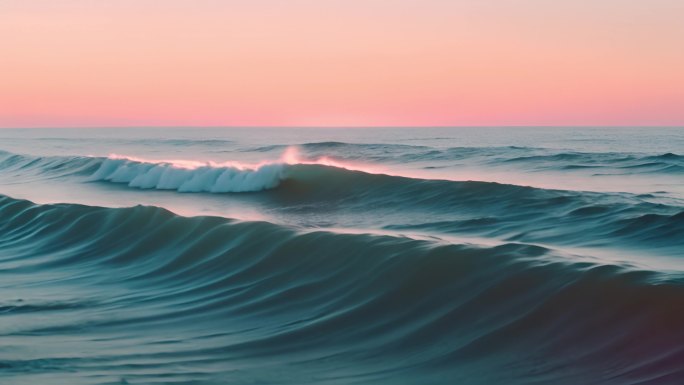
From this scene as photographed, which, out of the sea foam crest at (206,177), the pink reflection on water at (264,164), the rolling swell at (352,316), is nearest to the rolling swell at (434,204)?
the sea foam crest at (206,177)

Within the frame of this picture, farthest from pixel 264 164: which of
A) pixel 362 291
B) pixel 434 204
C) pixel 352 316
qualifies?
pixel 352 316

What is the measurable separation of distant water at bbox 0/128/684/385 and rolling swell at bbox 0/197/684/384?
0.02 metres

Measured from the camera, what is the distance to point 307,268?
9.50 meters

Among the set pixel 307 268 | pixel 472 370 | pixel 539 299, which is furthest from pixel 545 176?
pixel 472 370

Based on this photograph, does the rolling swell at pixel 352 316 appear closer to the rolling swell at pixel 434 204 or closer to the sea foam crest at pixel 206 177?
the rolling swell at pixel 434 204

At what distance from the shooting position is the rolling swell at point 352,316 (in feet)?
19.9

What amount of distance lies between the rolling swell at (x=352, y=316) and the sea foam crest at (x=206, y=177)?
9821 mm

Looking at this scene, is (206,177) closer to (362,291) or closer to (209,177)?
(209,177)

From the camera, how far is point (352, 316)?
768cm

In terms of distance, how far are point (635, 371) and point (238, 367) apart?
256cm

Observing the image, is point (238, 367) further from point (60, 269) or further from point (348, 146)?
point (348, 146)

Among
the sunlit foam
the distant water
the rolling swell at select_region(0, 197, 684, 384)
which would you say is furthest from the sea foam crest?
the rolling swell at select_region(0, 197, 684, 384)

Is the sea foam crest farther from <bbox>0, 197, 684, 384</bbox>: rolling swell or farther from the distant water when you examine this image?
<bbox>0, 197, 684, 384</bbox>: rolling swell

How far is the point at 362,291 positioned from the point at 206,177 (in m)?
13.6
